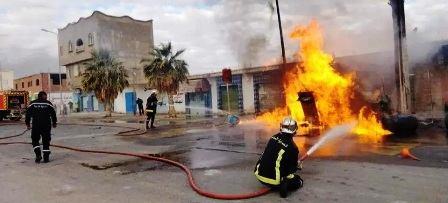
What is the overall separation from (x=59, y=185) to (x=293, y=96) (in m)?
12.3

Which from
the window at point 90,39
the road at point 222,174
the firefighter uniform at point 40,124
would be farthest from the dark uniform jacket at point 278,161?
the window at point 90,39

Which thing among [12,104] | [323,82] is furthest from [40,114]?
[12,104]

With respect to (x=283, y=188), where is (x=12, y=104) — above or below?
above

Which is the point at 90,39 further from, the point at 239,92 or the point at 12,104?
the point at 239,92

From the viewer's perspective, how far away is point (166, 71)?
28.1m

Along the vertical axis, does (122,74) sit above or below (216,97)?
above

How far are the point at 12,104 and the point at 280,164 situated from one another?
3093 cm

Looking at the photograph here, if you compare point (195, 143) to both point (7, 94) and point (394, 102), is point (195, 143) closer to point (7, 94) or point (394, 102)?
point (394, 102)

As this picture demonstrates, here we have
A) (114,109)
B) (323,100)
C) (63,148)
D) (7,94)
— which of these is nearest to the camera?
(63,148)

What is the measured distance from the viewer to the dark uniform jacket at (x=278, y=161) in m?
5.73

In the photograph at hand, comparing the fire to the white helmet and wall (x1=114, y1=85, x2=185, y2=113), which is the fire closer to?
the white helmet

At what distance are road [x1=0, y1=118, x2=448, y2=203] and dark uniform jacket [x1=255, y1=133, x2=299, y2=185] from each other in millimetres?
293

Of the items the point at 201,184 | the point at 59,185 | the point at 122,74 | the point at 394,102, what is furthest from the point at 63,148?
the point at 122,74

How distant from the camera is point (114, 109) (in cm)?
4322
